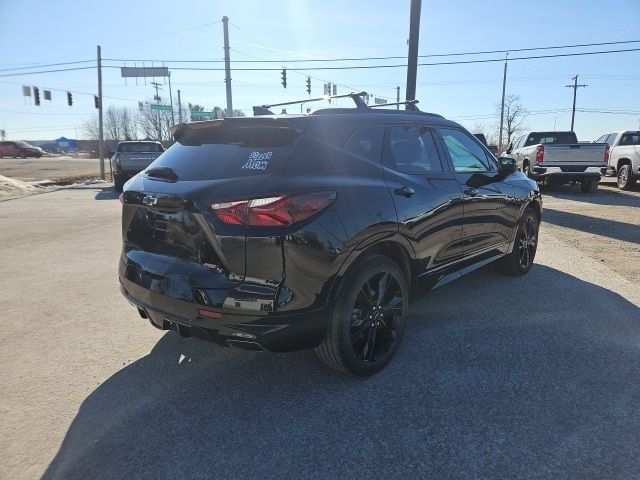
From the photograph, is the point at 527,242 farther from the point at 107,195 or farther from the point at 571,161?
the point at 107,195

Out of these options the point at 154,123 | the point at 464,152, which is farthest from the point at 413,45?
the point at 154,123

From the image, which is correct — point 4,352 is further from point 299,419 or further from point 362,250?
point 362,250

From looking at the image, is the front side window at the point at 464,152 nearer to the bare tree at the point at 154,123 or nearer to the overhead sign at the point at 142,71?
the overhead sign at the point at 142,71

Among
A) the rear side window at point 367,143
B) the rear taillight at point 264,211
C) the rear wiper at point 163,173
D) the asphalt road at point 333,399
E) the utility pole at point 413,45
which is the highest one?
the utility pole at point 413,45

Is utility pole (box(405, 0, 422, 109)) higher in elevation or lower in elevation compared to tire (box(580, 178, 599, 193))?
higher

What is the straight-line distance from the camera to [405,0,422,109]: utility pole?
12852 mm

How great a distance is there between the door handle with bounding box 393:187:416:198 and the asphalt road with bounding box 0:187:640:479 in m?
1.20

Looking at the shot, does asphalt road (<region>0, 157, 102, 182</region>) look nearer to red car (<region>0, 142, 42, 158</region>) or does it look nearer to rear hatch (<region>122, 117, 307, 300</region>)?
red car (<region>0, 142, 42, 158</region>)

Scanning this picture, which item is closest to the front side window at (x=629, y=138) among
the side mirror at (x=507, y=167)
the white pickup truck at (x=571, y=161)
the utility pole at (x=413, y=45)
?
the white pickup truck at (x=571, y=161)

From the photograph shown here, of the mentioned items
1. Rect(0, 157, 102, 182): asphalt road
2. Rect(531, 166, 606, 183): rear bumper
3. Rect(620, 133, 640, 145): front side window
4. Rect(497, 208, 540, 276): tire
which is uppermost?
Rect(620, 133, 640, 145): front side window

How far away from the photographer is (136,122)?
101 metres

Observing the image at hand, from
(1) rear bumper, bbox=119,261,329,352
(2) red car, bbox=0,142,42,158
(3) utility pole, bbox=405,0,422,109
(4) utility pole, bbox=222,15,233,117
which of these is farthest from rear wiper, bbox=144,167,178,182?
(2) red car, bbox=0,142,42,158

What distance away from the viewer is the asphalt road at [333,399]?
2.32 metres

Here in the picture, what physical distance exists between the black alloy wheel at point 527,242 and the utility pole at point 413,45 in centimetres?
895
